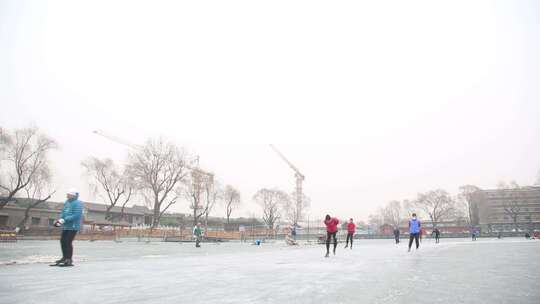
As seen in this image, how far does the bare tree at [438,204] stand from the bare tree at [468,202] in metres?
2.83

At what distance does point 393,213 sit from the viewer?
157250mm

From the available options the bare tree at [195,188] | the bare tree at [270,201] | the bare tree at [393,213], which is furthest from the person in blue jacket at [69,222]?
the bare tree at [393,213]

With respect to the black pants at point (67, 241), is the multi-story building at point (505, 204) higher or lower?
higher

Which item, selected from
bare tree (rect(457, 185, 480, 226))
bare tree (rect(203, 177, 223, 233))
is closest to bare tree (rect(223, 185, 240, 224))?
bare tree (rect(203, 177, 223, 233))

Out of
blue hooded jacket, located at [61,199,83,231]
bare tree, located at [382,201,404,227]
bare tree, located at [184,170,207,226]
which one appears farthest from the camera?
bare tree, located at [382,201,404,227]

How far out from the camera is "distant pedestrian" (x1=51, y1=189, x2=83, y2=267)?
28.8ft

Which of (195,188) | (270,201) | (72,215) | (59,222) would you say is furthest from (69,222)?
(270,201)

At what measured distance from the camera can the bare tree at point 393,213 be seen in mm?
153500

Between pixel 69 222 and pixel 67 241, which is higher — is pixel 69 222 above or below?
above

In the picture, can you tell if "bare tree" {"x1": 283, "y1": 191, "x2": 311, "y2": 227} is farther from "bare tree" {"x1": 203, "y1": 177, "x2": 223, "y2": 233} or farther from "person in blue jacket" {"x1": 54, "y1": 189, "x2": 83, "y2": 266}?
"person in blue jacket" {"x1": 54, "y1": 189, "x2": 83, "y2": 266}

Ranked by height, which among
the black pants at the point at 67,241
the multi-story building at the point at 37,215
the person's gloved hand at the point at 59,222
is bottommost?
the black pants at the point at 67,241

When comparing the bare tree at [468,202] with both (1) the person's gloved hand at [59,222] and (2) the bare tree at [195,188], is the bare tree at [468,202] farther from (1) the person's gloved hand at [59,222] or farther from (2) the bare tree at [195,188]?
(1) the person's gloved hand at [59,222]

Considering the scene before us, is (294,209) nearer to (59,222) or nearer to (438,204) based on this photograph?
(438,204)

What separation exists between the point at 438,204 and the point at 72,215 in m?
122
